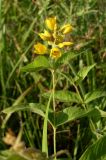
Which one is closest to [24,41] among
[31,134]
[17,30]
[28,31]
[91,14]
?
[28,31]

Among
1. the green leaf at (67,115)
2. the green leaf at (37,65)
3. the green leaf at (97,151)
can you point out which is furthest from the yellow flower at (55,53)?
the green leaf at (97,151)

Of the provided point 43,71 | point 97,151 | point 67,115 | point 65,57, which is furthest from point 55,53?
point 43,71

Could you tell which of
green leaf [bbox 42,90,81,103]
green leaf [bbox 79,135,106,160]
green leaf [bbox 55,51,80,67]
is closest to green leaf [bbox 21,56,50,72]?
green leaf [bbox 55,51,80,67]

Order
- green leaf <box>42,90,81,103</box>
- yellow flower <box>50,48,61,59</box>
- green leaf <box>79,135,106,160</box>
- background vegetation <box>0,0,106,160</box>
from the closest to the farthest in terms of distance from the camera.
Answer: green leaf <box>79,135,106,160</box>, yellow flower <box>50,48,61,59</box>, green leaf <box>42,90,81,103</box>, background vegetation <box>0,0,106,160</box>

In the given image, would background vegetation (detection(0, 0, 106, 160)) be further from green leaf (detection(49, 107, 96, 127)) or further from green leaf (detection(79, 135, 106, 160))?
green leaf (detection(79, 135, 106, 160))

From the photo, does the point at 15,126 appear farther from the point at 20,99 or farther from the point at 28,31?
the point at 28,31

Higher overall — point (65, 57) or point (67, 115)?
point (65, 57)

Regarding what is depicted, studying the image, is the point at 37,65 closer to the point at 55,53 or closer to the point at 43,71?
the point at 55,53

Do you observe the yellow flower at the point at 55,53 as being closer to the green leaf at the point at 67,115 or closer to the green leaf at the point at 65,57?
the green leaf at the point at 65,57
